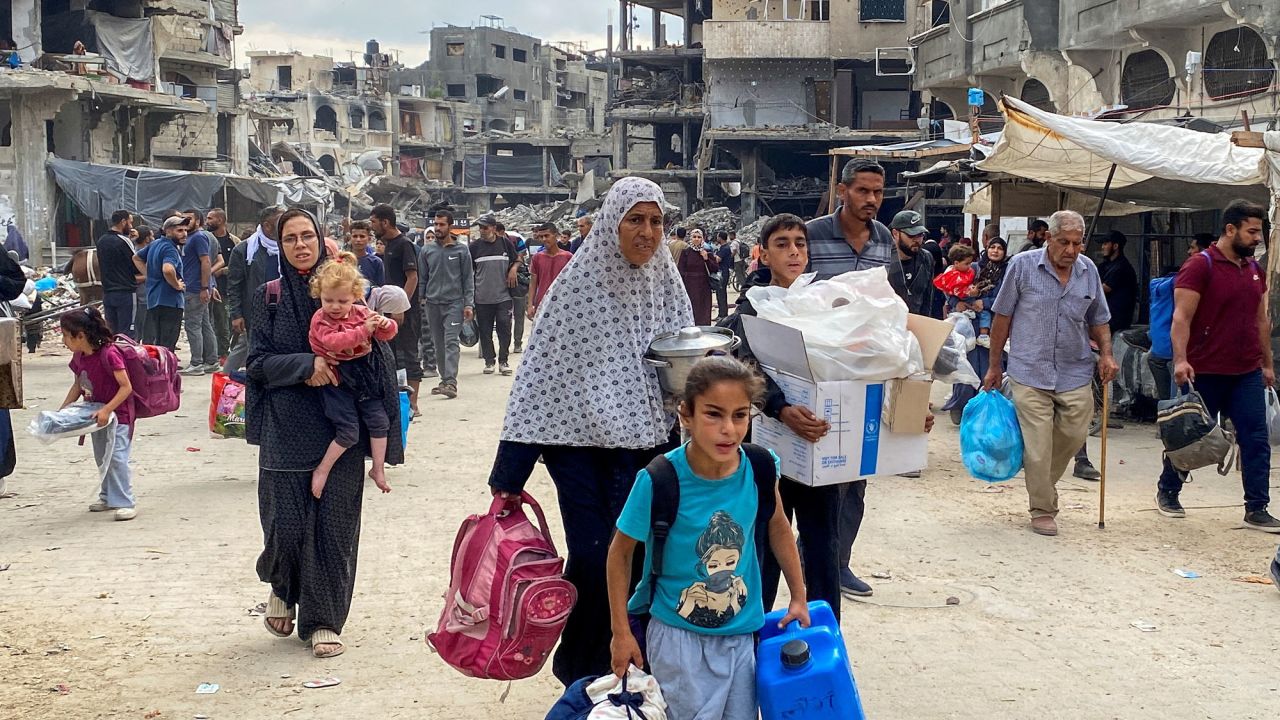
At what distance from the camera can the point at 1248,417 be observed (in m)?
6.86

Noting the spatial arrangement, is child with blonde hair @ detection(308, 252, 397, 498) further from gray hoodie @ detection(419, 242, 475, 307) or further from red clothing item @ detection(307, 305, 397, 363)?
gray hoodie @ detection(419, 242, 475, 307)

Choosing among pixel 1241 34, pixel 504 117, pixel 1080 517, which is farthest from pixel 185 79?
pixel 1080 517

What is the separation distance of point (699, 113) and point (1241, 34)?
3649 centimetres

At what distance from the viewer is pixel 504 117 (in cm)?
7344

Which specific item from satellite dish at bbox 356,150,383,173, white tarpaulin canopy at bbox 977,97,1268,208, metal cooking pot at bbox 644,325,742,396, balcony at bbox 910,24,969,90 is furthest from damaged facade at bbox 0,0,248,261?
metal cooking pot at bbox 644,325,742,396

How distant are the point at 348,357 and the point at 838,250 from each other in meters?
2.04

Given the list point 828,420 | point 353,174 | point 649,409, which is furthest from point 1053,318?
point 353,174

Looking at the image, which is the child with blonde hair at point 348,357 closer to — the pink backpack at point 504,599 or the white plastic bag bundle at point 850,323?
the pink backpack at point 504,599

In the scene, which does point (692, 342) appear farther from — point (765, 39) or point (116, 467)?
point (765, 39)

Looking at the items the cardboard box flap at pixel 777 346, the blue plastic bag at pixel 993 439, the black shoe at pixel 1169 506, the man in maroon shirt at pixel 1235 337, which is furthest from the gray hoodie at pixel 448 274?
the cardboard box flap at pixel 777 346

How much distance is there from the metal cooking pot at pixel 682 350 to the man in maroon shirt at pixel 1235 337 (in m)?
4.16

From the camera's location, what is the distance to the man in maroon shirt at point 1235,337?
22.4 feet

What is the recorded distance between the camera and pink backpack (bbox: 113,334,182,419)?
7.08 meters

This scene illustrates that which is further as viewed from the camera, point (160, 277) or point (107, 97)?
point (107, 97)
